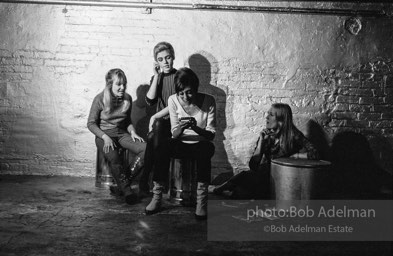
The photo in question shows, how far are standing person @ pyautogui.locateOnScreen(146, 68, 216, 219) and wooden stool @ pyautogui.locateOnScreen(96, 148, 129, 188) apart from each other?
1.08 meters

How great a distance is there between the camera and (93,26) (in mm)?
5961

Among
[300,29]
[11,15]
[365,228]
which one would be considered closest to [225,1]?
[300,29]

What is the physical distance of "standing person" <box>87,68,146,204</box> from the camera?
5.12 m

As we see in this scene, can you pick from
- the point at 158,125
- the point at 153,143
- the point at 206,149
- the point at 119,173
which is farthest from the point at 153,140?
Answer: the point at 206,149

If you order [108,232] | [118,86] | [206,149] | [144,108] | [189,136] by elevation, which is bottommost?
[108,232]

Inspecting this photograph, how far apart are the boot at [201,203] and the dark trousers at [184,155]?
7 centimetres

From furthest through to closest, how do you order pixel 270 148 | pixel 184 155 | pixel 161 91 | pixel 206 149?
pixel 161 91, pixel 270 148, pixel 184 155, pixel 206 149

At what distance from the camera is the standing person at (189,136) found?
423 cm

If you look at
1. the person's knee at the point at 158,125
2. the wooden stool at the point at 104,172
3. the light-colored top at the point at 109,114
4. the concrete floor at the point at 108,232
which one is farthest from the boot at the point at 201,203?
the light-colored top at the point at 109,114

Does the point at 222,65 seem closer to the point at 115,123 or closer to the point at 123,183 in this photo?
the point at 115,123

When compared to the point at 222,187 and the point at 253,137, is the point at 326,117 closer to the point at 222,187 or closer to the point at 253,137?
the point at 253,137

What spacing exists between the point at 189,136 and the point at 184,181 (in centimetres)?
62

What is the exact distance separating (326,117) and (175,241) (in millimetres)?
3646

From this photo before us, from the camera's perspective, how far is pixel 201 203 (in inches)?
165
